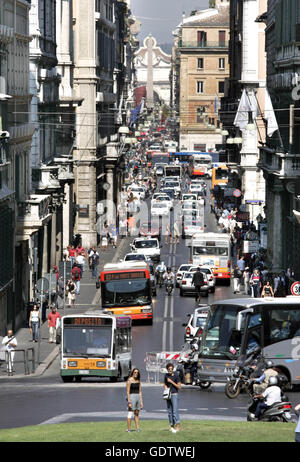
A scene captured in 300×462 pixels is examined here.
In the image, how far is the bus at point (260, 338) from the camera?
36.7 metres

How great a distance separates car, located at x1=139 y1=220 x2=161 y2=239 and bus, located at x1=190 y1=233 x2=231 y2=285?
1780 cm

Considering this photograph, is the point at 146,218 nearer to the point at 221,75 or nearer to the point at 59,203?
the point at 59,203

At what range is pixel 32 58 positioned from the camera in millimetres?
65688

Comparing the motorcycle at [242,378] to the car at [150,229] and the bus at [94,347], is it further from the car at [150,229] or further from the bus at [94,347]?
the car at [150,229]

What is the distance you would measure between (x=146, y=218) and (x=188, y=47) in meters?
85.2

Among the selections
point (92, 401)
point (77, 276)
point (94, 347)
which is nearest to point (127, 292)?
point (77, 276)

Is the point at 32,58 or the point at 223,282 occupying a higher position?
the point at 32,58

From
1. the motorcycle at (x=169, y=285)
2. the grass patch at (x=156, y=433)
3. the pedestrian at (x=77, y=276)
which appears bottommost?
the motorcycle at (x=169, y=285)

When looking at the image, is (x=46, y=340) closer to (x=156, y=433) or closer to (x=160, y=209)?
(x=156, y=433)

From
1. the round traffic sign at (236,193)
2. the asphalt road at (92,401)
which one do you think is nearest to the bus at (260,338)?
the asphalt road at (92,401)

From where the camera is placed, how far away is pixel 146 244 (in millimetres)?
79625

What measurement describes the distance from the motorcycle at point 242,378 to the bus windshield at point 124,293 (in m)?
20.6

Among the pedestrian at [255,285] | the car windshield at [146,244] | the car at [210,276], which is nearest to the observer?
the pedestrian at [255,285]

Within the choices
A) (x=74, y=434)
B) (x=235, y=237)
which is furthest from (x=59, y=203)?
(x=74, y=434)
